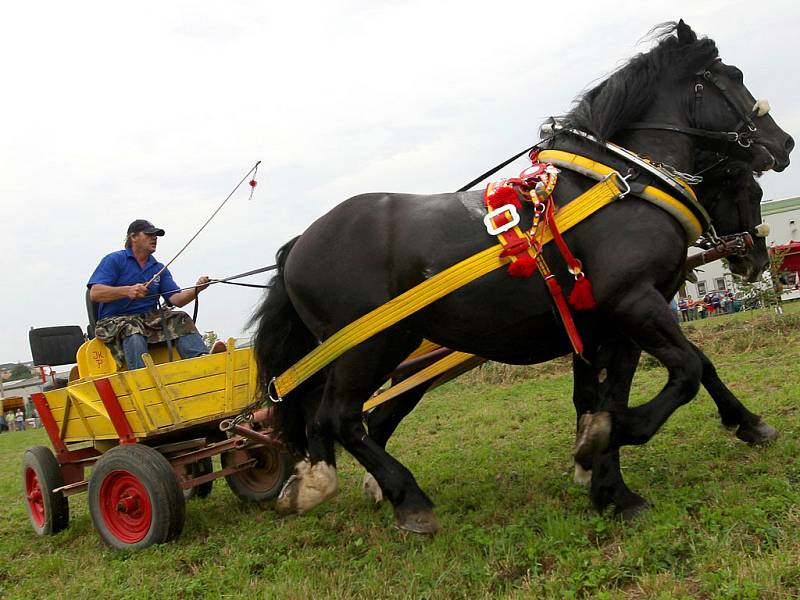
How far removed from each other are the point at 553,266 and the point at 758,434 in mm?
1953

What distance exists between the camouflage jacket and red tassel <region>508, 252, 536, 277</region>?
9.66 ft

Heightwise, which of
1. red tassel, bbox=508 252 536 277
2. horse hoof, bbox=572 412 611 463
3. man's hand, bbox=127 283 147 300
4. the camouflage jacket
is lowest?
horse hoof, bbox=572 412 611 463

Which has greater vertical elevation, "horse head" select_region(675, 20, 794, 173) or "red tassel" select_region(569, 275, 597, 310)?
"horse head" select_region(675, 20, 794, 173)

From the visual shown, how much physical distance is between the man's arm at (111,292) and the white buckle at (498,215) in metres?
2.74

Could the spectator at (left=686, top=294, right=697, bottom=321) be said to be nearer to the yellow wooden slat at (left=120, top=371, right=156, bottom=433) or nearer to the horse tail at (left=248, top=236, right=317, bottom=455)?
the horse tail at (left=248, top=236, right=317, bottom=455)

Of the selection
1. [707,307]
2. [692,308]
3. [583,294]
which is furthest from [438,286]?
[692,308]

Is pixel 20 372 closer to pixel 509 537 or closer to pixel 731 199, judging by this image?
pixel 509 537

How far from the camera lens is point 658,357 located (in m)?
3.31

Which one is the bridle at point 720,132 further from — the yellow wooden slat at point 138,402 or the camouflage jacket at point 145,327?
the camouflage jacket at point 145,327

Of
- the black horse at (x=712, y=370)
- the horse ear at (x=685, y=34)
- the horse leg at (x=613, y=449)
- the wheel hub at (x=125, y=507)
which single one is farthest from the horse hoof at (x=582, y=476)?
the wheel hub at (x=125, y=507)

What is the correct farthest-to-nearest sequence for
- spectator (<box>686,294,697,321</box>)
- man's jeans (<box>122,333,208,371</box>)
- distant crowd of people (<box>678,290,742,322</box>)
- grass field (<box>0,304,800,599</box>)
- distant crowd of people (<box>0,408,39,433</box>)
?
1. distant crowd of people (<box>0,408,39,433</box>)
2. spectator (<box>686,294,697,321</box>)
3. distant crowd of people (<box>678,290,742,322</box>)
4. man's jeans (<box>122,333,208,371</box>)
5. grass field (<box>0,304,800,599</box>)

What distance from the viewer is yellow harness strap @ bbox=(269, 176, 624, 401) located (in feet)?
11.2

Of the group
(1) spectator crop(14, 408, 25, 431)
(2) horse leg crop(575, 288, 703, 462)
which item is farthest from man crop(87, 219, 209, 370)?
(1) spectator crop(14, 408, 25, 431)

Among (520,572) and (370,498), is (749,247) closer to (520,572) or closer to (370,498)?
(520,572)
